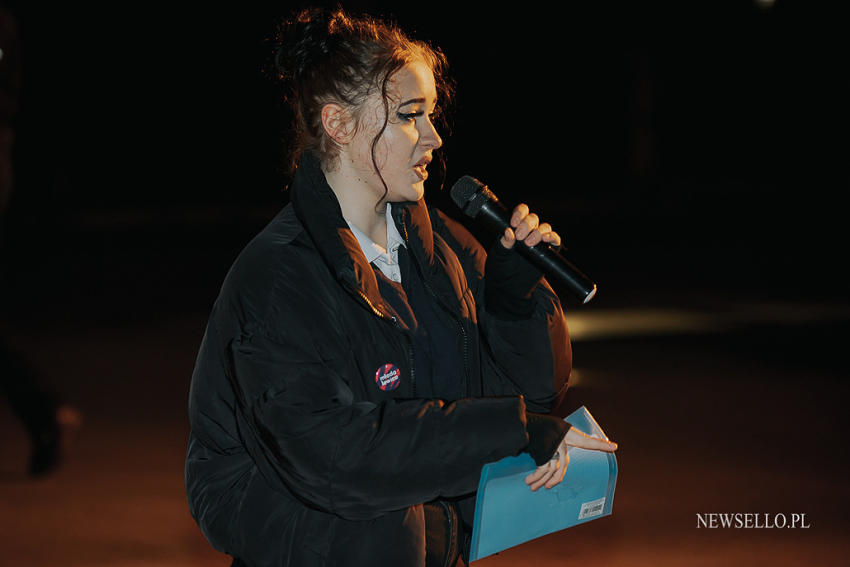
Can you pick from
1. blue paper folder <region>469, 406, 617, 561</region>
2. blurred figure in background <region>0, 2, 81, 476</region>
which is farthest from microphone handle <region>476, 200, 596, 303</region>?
blurred figure in background <region>0, 2, 81, 476</region>

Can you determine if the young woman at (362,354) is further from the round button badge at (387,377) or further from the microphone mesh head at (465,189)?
the microphone mesh head at (465,189)

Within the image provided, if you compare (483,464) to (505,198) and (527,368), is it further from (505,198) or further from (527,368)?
(505,198)

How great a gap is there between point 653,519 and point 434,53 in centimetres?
309

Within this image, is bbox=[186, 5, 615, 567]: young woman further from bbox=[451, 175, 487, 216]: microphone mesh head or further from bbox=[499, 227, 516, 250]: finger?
bbox=[451, 175, 487, 216]: microphone mesh head

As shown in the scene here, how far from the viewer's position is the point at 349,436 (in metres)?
2.07

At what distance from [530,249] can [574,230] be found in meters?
20.0

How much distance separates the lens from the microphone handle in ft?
7.80

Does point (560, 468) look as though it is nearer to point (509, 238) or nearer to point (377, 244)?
point (509, 238)

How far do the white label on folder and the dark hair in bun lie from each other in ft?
2.68

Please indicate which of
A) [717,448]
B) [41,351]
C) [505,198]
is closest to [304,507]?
[717,448]

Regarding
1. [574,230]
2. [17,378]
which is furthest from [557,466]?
[574,230]

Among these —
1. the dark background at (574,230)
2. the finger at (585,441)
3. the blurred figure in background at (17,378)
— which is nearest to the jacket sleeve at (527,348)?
the finger at (585,441)

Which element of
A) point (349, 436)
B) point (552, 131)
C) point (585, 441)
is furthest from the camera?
point (552, 131)

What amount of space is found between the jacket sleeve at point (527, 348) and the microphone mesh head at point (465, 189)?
0.35 ft
